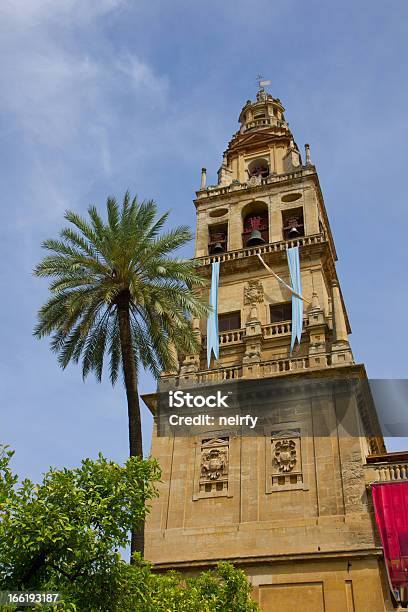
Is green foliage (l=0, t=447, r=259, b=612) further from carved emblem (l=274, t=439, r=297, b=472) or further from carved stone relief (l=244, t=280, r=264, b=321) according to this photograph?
carved stone relief (l=244, t=280, r=264, b=321)

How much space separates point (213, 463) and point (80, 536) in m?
11.7

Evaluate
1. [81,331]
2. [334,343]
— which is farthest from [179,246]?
[334,343]

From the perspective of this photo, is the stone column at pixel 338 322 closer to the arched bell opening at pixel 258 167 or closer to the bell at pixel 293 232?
the bell at pixel 293 232

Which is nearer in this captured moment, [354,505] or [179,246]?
[354,505]

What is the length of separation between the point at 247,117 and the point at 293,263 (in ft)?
52.7

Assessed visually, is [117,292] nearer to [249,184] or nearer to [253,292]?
[253,292]

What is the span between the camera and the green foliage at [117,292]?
67.4 feet

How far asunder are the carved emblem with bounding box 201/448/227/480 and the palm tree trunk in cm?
488

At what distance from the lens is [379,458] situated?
2194cm

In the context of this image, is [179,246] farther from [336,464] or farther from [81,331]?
[336,464]

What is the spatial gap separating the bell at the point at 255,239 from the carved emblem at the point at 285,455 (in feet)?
35.7

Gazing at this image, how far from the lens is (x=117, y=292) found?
20.4m

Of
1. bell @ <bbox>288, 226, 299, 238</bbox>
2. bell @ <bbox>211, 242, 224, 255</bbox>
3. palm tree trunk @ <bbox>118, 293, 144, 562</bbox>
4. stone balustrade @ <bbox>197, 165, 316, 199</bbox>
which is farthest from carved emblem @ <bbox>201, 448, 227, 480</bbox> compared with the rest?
stone balustrade @ <bbox>197, 165, 316, 199</bbox>

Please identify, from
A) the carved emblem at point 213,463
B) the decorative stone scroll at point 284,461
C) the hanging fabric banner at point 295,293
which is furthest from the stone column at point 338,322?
the carved emblem at point 213,463
